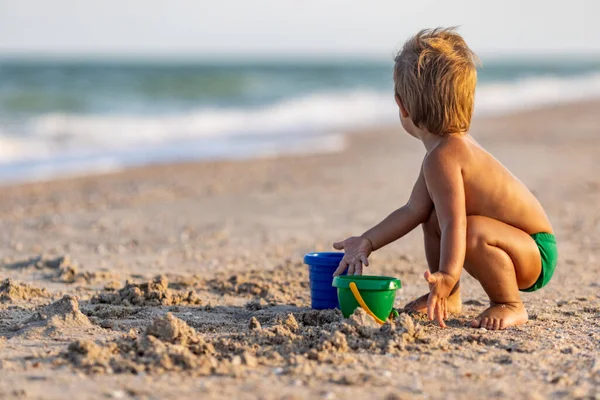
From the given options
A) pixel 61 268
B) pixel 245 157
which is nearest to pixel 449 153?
pixel 61 268

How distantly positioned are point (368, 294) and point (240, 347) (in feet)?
2.11

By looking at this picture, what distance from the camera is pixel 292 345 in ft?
10.3

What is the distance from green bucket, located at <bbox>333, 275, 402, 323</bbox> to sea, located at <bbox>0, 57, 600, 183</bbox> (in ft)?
22.0

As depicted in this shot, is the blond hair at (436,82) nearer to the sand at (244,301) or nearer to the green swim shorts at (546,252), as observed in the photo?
the green swim shorts at (546,252)

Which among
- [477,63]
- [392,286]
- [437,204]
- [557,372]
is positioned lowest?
[557,372]

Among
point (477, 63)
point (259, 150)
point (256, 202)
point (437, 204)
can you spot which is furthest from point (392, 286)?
point (259, 150)

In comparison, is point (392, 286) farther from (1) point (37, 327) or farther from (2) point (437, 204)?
(1) point (37, 327)

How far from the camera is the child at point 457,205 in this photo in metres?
3.46

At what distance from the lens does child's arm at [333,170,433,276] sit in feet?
12.0

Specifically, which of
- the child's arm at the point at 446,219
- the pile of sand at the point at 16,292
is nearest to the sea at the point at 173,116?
the pile of sand at the point at 16,292

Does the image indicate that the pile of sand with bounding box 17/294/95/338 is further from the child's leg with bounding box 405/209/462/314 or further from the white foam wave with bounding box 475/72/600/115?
the white foam wave with bounding box 475/72/600/115

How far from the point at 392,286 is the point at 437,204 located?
40 centimetres

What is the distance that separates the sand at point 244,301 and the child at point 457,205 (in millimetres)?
216

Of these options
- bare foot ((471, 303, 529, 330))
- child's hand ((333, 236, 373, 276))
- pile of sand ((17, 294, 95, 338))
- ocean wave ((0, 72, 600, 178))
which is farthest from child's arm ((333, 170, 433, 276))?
ocean wave ((0, 72, 600, 178))
